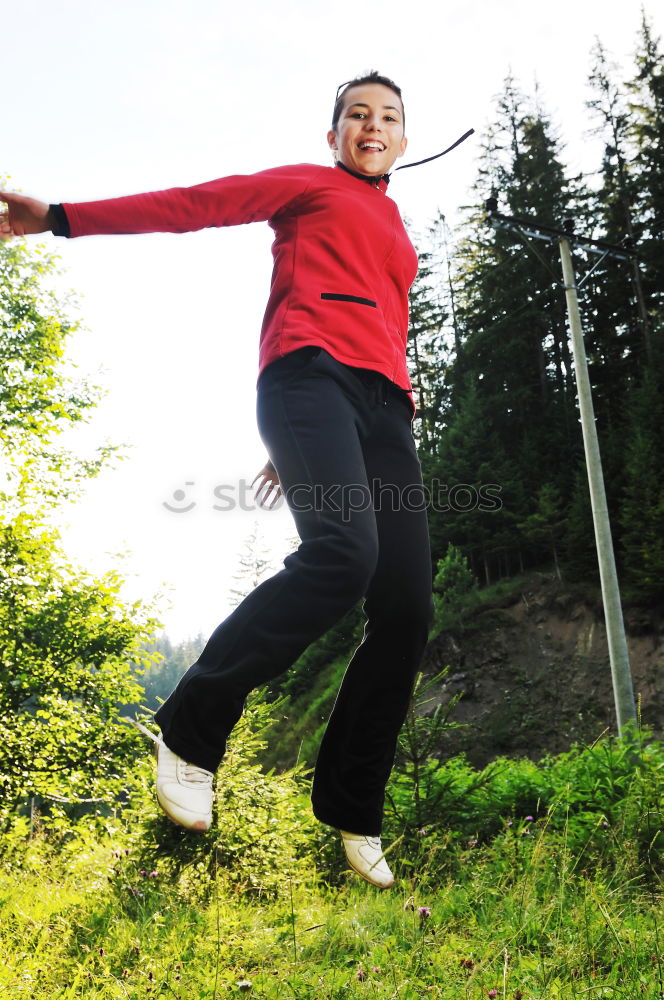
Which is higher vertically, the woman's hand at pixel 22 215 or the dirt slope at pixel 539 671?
the woman's hand at pixel 22 215

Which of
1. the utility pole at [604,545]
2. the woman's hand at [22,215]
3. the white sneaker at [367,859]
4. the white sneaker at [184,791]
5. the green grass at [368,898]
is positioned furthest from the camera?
the utility pole at [604,545]

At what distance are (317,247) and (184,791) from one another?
1.49 metres

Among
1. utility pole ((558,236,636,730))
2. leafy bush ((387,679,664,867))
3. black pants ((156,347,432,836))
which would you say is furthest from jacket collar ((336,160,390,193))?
utility pole ((558,236,636,730))

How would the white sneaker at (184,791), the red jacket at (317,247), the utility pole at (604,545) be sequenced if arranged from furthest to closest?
1. the utility pole at (604,545)
2. the red jacket at (317,247)
3. the white sneaker at (184,791)

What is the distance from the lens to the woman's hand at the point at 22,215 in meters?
1.69

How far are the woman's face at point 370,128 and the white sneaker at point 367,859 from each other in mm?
2047

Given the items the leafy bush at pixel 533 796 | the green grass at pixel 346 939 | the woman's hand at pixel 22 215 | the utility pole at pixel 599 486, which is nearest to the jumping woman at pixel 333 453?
the woman's hand at pixel 22 215

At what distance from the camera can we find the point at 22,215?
1.70 m

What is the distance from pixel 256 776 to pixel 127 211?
423 cm

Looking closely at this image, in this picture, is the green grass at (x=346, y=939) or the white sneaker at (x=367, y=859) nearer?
the white sneaker at (x=367, y=859)

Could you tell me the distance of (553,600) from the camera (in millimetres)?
21719

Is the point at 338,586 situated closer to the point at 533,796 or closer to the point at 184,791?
the point at 184,791

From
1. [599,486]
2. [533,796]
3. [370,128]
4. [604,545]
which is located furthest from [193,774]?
[599,486]

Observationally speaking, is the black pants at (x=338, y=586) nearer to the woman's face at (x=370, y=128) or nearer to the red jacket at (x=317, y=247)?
the red jacket at (x=317, y=247)
